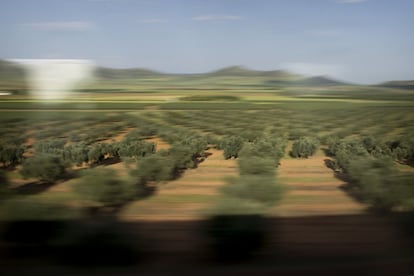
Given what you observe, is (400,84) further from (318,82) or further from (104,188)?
(104,188)

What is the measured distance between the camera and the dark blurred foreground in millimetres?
5188

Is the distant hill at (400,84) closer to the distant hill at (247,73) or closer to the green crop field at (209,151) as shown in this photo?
the green crop field at (209,151)

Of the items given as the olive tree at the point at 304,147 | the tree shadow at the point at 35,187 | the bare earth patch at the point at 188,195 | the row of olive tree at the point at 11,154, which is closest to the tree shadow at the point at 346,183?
the olive tree at the point at 304,147

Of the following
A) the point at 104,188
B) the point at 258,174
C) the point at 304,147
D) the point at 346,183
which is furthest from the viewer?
the point at 304,147

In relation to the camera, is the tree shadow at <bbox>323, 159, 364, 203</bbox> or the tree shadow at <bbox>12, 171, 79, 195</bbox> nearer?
the tree shadow at <bbox>12, 171, 79, 195</bbox>

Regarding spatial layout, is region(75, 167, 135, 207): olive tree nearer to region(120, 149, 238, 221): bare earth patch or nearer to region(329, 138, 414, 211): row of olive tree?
region(120, 149, 238, 221): bare earth patch

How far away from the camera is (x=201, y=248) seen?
551 cm

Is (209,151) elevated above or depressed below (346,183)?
above

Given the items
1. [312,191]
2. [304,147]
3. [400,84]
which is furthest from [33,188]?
[400,84]

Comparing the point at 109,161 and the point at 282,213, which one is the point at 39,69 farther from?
the point at 282,213

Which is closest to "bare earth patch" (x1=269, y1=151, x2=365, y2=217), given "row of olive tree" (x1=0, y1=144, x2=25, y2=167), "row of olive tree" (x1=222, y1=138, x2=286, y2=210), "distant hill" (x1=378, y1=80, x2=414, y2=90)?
"row of olive tree" (x1=222, y1=138, x2=286, y2=210)

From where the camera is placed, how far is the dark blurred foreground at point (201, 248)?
5188mm

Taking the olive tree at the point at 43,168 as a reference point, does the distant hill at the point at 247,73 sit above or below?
above

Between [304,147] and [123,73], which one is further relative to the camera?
[304,147]
